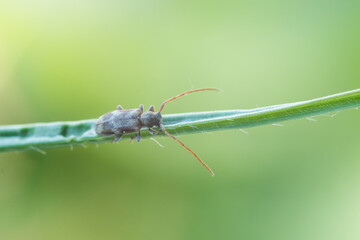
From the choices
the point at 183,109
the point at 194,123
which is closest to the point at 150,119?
the point at 194,123

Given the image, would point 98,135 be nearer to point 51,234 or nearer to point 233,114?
point 233,114

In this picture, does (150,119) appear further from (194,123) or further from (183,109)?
(183,109)

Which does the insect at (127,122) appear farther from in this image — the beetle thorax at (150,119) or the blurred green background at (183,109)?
the blurred green background at (183,109)

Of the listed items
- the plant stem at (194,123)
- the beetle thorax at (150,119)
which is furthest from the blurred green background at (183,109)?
the plant stem at (194,123)

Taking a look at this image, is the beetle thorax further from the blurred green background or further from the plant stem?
the blurred green background

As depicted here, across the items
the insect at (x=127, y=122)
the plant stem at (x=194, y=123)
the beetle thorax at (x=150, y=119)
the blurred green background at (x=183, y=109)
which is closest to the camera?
the plant stem at (x=194, y=123)

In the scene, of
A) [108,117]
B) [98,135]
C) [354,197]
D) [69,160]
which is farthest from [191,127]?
[69,160]
